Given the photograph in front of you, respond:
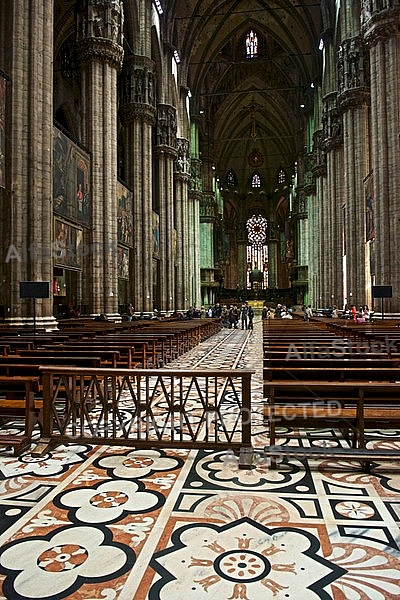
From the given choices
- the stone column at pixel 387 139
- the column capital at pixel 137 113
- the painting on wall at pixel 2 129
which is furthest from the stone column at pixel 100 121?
the stone column at pixel 387 139

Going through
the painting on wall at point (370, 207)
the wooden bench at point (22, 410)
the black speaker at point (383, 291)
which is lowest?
the wooden bench at point (22, 410)

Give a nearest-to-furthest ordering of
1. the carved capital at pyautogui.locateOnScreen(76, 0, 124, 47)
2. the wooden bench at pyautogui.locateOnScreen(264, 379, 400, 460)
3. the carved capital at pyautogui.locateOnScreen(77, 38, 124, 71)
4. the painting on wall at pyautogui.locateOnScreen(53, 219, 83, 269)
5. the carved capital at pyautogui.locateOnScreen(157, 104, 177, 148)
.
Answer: the wooden bench at pyautogui.locateOnScreen(264, 379, 400, 460), the painting on wall at pyautogui.locateOnScreen(53, 219, 83, 269), the carved capital at pyautogui.locateOnScreen(76, 0, 124, 47), the carved capital at pyautogui.locateOnScreen(77, 38, 124, 71), the carved capital at pyautogui.locateOnScreen(157, 104, 177, 148)

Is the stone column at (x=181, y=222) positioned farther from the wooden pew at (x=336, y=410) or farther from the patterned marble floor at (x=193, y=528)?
Answer: the patterned marble floor at (x=193, y=528)

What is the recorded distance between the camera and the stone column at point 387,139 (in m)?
16.6

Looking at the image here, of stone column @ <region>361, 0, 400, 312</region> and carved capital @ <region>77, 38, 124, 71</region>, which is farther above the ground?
carved capital @ <region>77, 38, 124, 71</region>

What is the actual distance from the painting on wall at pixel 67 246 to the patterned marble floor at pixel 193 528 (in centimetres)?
1156

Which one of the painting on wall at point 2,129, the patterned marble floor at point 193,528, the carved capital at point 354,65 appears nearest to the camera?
the patterned marble floor at point 193,528

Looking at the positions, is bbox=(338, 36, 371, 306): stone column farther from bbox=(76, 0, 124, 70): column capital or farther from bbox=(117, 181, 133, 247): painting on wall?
bbox=(76, 0, 124, 70): column capital

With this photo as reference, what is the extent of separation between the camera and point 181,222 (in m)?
37.4

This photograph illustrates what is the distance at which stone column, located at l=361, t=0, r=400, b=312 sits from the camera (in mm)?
16609

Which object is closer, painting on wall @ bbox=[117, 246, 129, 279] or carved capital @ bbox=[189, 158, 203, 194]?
painting on wall @ bbox=[117, 246, 129, 279]

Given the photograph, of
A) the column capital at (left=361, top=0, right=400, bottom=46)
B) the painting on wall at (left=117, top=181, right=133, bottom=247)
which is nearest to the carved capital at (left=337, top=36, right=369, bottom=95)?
the column capital at (left=361, top=0, right=400, bottom=46)

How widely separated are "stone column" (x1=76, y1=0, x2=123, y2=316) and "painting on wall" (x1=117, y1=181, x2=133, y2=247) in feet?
9.01

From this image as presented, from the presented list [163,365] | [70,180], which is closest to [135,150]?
[70,180]
